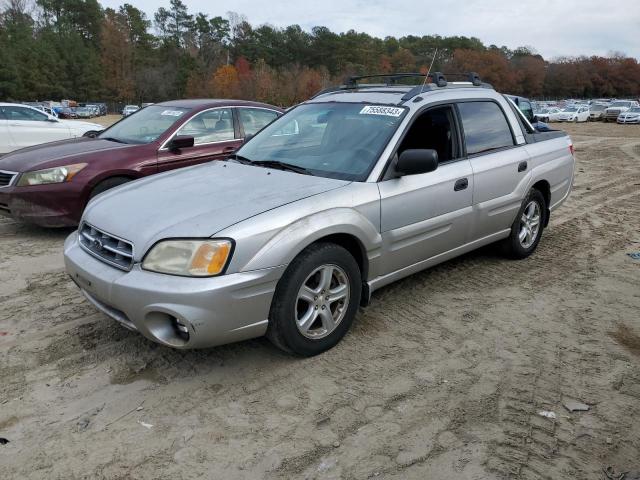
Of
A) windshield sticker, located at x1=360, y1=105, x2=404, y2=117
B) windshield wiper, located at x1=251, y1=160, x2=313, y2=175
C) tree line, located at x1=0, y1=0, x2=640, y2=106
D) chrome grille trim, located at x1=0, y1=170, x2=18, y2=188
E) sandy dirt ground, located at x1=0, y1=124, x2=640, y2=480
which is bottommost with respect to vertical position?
sandy dirt ground, located at x1=0, y1=124, x2=640, y2=480

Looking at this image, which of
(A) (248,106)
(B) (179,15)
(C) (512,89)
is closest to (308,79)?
(B) (179,15)

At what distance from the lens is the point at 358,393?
3021mm

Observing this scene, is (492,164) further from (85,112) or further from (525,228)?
(85,112)

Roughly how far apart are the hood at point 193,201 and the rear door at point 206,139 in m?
2.29

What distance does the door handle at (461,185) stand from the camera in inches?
163

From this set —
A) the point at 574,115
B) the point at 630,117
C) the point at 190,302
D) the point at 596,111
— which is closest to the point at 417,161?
the point at 190,302

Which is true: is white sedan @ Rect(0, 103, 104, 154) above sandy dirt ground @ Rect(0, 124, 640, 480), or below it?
above

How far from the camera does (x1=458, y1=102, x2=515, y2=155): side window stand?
4438mm

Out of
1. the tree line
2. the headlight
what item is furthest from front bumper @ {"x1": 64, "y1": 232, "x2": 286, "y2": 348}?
the tree line

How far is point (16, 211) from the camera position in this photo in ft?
18.7

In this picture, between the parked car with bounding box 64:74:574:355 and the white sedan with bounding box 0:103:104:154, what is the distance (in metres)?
7.38

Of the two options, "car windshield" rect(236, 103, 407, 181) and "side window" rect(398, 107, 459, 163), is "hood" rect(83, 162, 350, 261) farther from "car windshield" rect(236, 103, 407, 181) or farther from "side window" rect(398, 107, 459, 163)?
"side window" rect(398, 107, 459, 163)

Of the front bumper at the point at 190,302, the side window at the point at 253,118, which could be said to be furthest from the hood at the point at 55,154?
the front bumper at the point at 190,302

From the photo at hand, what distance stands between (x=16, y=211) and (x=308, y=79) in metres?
70.7
